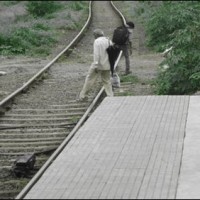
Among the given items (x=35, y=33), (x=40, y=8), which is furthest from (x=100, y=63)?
(x=40, y=8)

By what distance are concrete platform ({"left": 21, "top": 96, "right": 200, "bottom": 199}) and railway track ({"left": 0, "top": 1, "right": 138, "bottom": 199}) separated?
0.44 meters

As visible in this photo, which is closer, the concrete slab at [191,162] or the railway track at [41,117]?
the concrete slab at [191,162]

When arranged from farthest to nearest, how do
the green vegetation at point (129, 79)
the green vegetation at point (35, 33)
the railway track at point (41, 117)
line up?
1. the green vegetation at point (35, 33)
2. the green vegetation at point (129, 79)
3. the railway track at point (41, 117)

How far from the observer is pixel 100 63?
1342 centimetres

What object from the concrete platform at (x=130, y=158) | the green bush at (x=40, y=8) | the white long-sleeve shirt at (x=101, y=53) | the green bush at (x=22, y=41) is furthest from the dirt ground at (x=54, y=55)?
the green bush at (x=40, y=8)

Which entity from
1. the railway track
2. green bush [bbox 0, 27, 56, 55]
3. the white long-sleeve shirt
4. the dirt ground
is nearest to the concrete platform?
the railway track

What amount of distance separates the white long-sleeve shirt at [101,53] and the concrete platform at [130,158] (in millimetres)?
1406

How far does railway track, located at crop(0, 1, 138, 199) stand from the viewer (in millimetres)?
9227

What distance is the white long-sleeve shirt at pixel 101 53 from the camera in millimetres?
13228

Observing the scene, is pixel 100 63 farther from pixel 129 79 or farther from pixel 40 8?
pixel 40 8

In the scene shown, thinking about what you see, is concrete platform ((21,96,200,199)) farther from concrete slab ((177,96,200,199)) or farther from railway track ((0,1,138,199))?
railway track ((0,1,138,199))

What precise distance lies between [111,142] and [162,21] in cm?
1629

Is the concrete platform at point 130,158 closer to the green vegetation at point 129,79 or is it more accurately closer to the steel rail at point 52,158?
the steel rail at point 52,158

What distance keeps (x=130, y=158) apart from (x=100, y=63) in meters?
4.98
